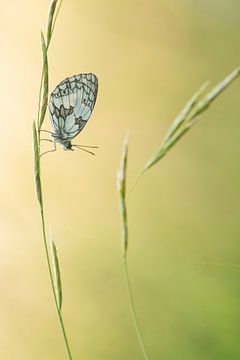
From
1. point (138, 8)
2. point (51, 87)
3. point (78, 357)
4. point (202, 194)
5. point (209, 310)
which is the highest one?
point (138, 8)

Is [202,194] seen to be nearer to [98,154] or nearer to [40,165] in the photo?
[98,154]

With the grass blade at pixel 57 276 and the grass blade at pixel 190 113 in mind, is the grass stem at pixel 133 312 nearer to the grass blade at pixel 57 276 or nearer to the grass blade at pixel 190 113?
the grass blade at pixel 57 276

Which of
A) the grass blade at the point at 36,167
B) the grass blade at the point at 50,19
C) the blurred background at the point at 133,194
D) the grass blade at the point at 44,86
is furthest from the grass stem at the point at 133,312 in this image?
the grass blade at the point at 50,19

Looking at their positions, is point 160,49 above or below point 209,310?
above

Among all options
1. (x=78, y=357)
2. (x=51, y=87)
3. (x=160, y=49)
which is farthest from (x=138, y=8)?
(x=78, y=357)

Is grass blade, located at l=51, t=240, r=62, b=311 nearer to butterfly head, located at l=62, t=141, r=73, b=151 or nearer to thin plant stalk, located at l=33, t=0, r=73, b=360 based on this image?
thin plant stalk, located at l=33, t=0, r=73, b=360

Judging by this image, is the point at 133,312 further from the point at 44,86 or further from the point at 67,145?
the point at 44,86

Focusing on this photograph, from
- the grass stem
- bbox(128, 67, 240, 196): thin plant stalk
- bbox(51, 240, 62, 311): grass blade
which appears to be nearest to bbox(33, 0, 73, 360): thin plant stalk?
bbox(51, 240, 62, 311): grass blade
